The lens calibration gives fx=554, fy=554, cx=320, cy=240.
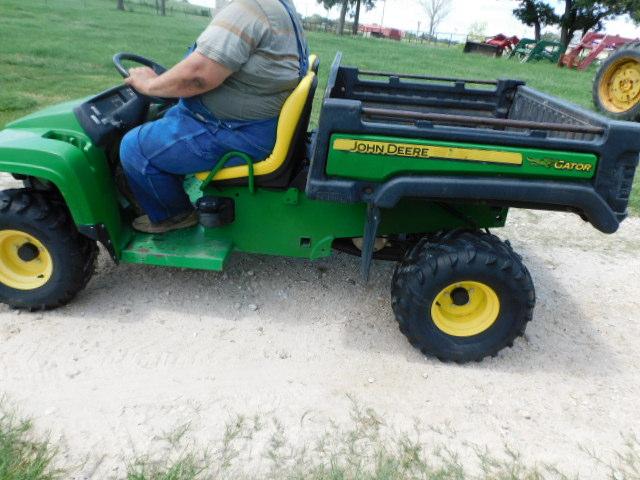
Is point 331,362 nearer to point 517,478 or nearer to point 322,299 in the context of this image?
point 322,299

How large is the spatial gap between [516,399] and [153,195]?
2.18 m

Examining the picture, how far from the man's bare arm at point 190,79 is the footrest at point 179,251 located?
82cm

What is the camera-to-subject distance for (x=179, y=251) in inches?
122

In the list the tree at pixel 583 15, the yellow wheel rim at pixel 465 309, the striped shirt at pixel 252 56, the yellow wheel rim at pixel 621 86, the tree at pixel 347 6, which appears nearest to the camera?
the striped shirt at pixel 252 56

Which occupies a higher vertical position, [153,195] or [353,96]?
[353,96]

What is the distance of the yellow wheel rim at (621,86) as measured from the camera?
824cm

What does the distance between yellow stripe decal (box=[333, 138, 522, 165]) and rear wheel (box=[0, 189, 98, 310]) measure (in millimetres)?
1561

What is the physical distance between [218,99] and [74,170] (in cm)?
80

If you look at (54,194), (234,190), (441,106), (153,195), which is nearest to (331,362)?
(234,190)

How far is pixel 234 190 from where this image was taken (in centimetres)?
306

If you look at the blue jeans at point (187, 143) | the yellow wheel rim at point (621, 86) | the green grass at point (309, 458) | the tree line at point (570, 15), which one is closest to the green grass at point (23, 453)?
the green grass at point (309, 458)

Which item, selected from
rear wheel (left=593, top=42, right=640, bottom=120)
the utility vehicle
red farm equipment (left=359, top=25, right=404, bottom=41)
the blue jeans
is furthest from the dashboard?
red farm equipment (left=359, top=25, right=404, bottom=41)

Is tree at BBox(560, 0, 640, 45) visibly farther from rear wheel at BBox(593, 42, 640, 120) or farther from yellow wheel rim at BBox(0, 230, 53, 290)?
yellow wheel rim at BBox(0, 230, 53, 290)

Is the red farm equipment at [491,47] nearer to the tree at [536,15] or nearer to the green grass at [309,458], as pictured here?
the tree at [536,15]
